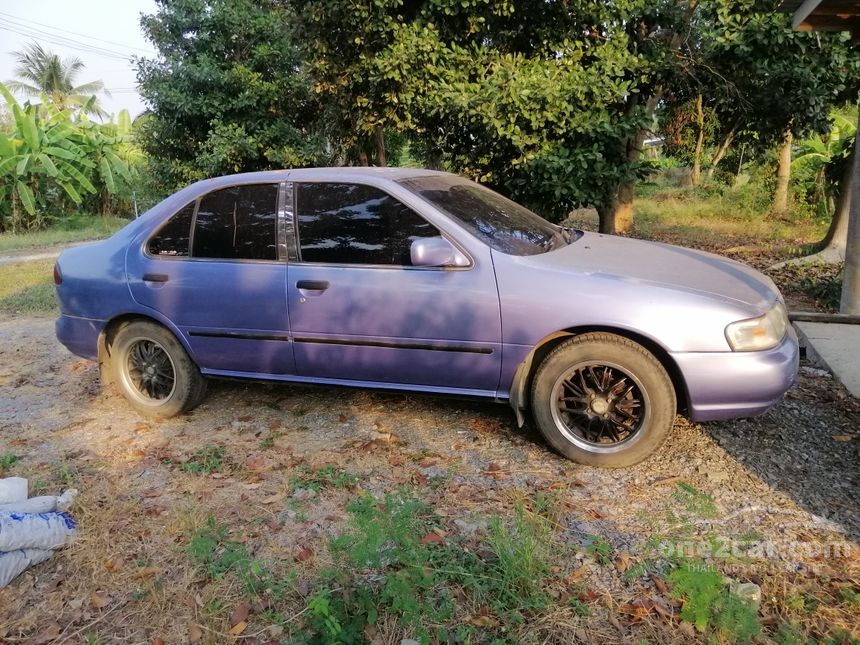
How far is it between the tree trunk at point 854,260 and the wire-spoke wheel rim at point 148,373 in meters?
5.91

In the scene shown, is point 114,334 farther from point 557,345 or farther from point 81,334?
point 557,345

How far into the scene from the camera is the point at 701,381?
3436 mm

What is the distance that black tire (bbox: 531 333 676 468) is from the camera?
3.54 m

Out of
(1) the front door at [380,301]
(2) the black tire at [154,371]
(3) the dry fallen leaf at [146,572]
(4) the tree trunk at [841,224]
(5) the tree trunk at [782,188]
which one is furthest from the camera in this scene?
(5) the tree trunk at [782,188]

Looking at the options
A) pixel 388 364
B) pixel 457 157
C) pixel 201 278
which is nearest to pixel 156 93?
pixel 457 157

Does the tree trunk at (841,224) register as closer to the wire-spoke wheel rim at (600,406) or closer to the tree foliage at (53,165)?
the wire-spoke wheel rim at (600,406)

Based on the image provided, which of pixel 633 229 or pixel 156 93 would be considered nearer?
pixel 156 93

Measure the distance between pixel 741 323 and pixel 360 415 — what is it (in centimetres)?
249

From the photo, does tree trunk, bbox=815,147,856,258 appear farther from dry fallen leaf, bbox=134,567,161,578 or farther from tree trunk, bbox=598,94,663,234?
dry fallen leaf, bbox=134,567,161,578

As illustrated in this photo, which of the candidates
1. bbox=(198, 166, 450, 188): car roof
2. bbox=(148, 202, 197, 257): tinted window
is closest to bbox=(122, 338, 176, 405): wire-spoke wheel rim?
bbox=(148, 202, 197, 257): tinted window

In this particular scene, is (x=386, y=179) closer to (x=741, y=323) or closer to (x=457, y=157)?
(x=741, y=323)

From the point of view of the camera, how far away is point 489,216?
167 inches

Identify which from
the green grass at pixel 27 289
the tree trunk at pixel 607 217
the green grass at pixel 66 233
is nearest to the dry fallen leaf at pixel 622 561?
the tree trunk at pixel 607 217

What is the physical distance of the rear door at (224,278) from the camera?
4.20 meters
